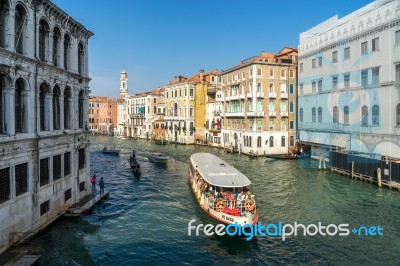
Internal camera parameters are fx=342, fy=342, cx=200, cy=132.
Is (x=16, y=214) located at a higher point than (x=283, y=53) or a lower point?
lower

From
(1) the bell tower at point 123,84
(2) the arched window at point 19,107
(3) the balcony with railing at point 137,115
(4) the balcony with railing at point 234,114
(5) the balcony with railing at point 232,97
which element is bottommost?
(2) the arched window at point 19,107

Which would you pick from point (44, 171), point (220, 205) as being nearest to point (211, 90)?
point (220, 205)

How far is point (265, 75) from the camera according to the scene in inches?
1719

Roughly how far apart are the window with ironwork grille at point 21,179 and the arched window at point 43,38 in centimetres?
492

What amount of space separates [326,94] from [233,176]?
18.9 meters

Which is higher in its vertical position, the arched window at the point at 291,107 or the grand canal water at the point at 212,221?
the arched window at the point at 291,107

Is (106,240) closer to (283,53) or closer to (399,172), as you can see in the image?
(399,172)

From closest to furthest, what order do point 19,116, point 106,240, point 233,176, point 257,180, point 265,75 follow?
point 19,116, point 106,240, point 233,176, point 257,180, point 265,75

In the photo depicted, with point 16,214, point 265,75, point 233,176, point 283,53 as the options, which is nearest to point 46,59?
point 16,214

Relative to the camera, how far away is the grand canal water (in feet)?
43.1

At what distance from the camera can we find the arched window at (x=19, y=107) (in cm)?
1333

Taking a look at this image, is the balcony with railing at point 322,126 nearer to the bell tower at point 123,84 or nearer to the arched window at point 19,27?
the arched window at point 19,27

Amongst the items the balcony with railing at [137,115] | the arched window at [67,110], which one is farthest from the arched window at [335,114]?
the balcony with railing at [137,115]

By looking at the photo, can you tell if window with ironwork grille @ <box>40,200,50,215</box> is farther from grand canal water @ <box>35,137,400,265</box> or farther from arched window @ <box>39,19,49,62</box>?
arched window @ <box>39,19,49,62</box>
